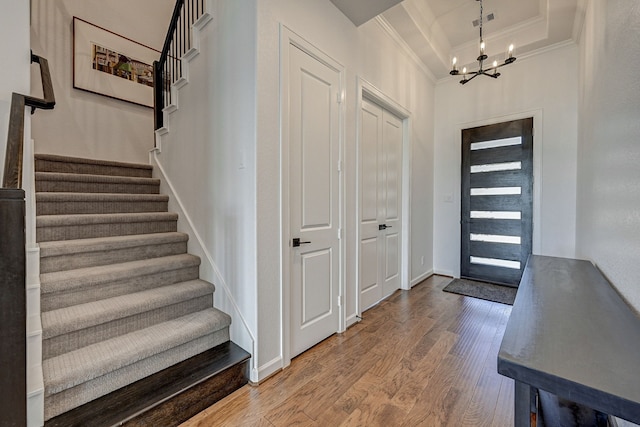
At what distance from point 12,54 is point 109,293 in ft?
5.05

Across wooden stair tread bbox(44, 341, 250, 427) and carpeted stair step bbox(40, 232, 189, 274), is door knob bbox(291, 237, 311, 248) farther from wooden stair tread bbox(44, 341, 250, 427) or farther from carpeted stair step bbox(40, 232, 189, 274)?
carpeted stair step bbox(40, 232, 189, 274)

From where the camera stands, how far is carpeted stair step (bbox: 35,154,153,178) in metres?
2.55

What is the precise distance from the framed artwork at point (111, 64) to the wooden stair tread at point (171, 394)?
138 inches

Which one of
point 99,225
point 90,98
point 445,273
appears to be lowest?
point 445,273

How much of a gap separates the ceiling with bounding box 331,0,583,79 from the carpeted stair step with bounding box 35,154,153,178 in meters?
2.69

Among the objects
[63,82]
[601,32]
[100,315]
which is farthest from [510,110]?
[63,82]

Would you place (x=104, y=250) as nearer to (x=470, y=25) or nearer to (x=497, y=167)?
(x=497, y=167)

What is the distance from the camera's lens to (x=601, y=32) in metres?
1.92

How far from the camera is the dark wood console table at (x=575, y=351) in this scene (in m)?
0.64

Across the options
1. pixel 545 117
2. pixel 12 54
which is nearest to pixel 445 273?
pixel 545 117

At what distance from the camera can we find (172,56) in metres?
3.09

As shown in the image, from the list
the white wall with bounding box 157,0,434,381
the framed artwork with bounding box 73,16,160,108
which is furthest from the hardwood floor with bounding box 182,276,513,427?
the framed artwork with bounding box 73,16,160,108

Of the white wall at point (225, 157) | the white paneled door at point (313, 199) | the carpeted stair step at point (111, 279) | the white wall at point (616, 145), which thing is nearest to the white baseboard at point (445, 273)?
the white wall at point (616, 145)

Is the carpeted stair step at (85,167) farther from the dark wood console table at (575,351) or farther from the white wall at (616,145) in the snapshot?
the white wall at (616,145)
